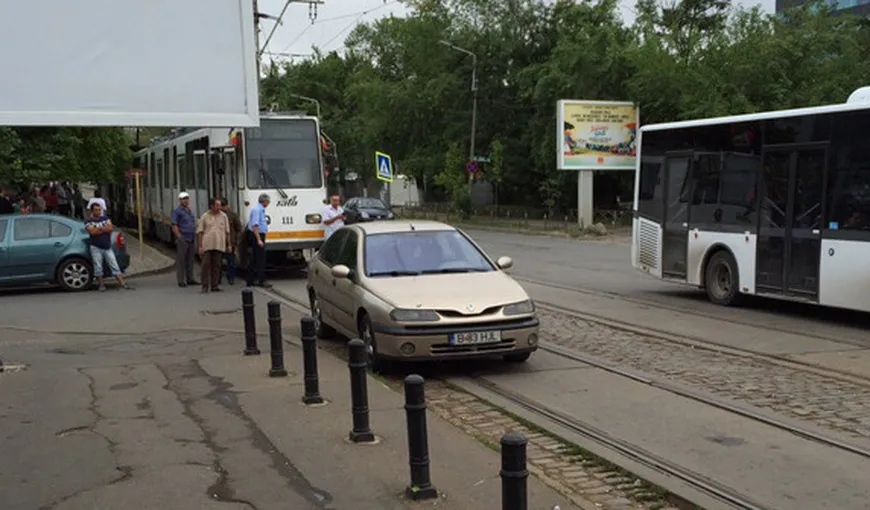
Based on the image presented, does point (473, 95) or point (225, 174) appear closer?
point (225, 174)

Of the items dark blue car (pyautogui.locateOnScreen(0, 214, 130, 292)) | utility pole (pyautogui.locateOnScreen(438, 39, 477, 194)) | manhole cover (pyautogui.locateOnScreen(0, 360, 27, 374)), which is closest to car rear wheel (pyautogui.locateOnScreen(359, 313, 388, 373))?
manhole cover (pyautogui.locateOnScreen(0, 360, 27, 374))

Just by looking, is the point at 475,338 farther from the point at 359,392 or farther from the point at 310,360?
the point at 359,392

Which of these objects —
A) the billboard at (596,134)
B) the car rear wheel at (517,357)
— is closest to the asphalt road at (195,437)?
the car rear wheel at (517,357)

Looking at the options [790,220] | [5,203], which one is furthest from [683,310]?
[5,203]

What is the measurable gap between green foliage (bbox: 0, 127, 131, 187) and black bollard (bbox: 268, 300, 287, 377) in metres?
16.6

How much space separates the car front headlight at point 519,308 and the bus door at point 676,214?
21.9 feet

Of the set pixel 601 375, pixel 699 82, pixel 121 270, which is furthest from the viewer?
pixel 699 82

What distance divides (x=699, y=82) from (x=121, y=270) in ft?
76.4

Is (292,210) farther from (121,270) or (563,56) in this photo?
(563,56)

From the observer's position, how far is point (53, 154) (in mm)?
24734

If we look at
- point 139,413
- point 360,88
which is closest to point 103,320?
point 139,413

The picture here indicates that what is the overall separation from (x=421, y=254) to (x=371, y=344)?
4.53ft

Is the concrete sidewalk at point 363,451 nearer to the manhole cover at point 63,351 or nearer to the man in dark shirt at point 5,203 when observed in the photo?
the manhole cover at point 63,351

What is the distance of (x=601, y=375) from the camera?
8.88 m
